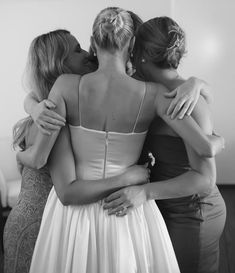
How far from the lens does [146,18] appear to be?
352 cm

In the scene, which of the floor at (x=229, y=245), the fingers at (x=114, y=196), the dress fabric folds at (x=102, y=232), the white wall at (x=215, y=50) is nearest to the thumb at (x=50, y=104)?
the dress fabric folds at (x=102, y=232)

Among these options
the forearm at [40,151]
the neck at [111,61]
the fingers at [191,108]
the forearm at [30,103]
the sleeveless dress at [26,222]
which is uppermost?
the neck at [111,61]

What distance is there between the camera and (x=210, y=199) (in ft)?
4.45

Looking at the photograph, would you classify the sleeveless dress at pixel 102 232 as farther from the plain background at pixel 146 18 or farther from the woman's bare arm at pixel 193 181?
the plain background at pixel 146 18

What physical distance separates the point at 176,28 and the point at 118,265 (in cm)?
81

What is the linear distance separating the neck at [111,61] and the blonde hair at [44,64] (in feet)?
1.13

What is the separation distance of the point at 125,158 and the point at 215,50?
2944 millimetres

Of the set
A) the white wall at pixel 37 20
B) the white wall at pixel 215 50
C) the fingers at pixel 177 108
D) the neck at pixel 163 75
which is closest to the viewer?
the fingers at pixel 177 108

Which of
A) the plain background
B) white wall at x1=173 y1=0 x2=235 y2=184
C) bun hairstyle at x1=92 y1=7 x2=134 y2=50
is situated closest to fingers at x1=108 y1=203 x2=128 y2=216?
bun hairstyle at x1=92 y1=7 x2=134 y2=50

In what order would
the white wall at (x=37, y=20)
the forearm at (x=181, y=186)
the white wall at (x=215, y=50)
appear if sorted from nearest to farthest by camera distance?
the forearm at (x=181, y=186) < the white wall at (x=37, y=20) < the white wall at (x=215, y=50)

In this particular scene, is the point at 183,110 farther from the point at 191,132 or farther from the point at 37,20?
the point at 37,20

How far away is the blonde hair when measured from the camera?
1413mm

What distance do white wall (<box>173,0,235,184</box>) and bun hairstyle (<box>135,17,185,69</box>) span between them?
2606mm

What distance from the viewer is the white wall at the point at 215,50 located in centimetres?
372
